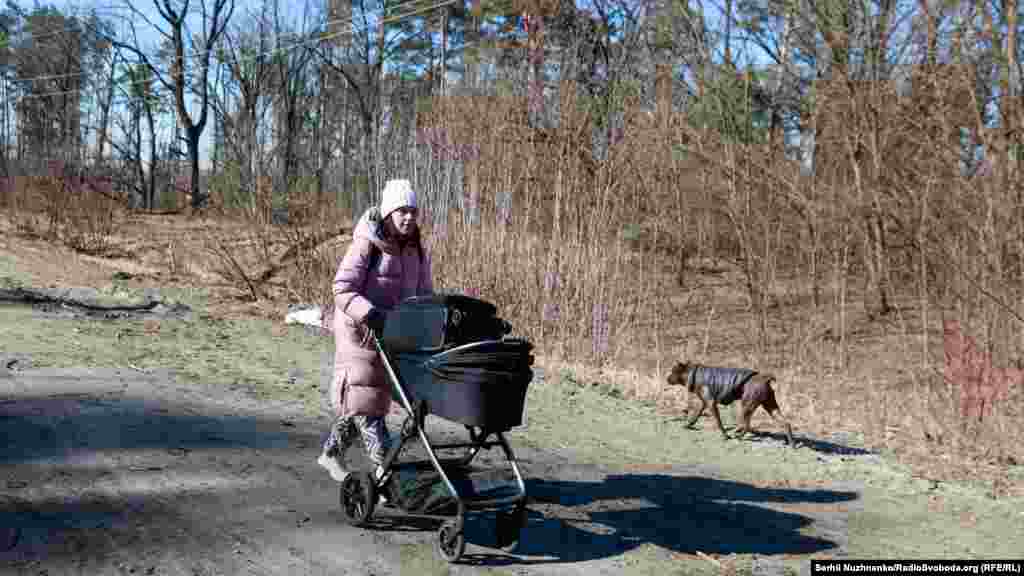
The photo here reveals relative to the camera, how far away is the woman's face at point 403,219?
4461mm

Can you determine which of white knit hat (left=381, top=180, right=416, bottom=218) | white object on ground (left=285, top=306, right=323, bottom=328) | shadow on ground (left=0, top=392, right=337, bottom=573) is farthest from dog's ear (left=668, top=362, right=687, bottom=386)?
white object on ground (left=285, top=306, right=323, bottom=328)

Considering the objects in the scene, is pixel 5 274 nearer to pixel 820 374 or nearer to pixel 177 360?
pixel 177 360

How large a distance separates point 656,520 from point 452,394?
175 cm

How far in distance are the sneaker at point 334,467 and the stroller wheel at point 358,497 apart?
25cm

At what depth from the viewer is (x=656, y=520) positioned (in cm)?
513

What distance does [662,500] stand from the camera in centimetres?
557

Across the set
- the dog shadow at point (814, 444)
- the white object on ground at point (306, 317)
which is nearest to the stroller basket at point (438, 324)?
the dog shadow at point (814, 444)

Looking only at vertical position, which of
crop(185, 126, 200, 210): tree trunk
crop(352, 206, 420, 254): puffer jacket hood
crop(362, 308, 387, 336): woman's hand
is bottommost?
crop(362, 308, 387, 336): woman's hand

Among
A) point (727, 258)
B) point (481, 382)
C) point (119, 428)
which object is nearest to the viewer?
point (481, 382)

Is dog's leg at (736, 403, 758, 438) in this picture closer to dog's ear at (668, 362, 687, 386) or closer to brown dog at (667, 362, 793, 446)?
brown dog at (667, 362, 793, 446)

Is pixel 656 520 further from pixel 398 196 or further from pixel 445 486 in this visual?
pixel 398 196

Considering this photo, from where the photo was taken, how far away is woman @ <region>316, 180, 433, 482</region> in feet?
14.6

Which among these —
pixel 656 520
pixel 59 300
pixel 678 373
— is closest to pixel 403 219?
pixel 656 520

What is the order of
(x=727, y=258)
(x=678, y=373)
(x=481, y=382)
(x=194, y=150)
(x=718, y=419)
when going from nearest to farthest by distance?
(x=481, y=382), (x=718, y=419), (x=678, y=373), (x=727, y=258), (x=194, y=150)
